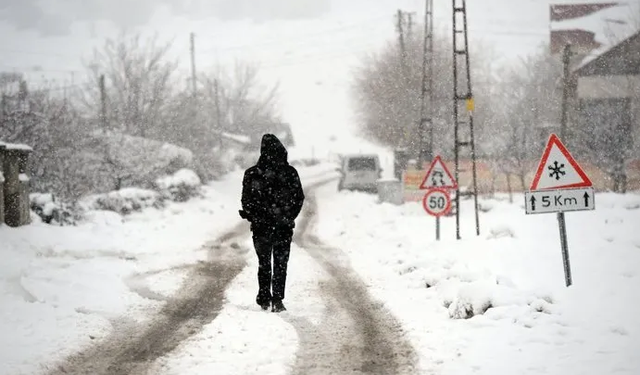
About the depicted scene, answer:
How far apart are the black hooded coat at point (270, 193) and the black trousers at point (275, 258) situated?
0.29 feet

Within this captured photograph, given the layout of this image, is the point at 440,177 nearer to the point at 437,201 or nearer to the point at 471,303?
the point at 437,201

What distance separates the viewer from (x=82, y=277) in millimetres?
8992

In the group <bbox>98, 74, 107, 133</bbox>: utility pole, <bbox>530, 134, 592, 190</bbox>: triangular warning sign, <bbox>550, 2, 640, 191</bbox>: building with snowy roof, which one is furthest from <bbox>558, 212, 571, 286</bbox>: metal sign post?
<bbox>98, 74, 107, 133</bbox>: utility pole

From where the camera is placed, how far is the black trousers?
7.17 metres

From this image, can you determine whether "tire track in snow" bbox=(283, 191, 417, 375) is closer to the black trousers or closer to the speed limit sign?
the black trousers

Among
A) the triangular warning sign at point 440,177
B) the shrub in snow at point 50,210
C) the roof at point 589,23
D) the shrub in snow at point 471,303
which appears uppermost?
the roof at point 589,23

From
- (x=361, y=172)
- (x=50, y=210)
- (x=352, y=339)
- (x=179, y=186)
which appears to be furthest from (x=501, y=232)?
(x=361, y=172)

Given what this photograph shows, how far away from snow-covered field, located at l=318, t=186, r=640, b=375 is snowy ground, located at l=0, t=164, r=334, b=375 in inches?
131

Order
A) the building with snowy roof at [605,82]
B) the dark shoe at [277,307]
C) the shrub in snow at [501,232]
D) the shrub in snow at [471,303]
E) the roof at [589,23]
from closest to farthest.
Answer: the shrub in snow at [471,303] < the dark shoe at [277,307] < the shrub in snow at [501,232] < the building with snowy roof at [605,82] < the roof at [589,23]

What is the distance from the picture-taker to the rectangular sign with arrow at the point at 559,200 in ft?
23.5

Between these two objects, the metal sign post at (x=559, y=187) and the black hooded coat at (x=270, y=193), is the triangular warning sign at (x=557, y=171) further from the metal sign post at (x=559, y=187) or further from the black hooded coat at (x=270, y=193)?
the black hooded coat at (x=270, y=193)

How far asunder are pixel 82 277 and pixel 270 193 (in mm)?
3753

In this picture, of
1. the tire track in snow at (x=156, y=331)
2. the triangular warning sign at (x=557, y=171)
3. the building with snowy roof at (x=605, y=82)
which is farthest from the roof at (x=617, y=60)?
the tire track in snow at (x=156, y=331)

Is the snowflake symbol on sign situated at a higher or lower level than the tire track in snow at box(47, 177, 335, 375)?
higher
